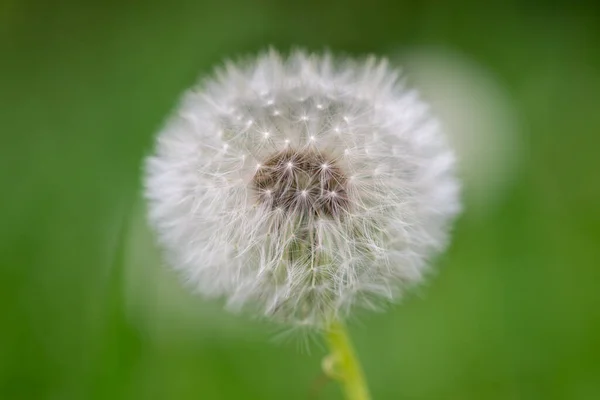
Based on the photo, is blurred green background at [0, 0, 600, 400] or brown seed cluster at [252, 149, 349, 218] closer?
brown seed cluster at [252, 149, 349, 218]

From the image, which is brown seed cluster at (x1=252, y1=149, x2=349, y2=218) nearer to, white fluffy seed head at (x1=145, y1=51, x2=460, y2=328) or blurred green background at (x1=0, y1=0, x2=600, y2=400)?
white fluffy seed head at (x1=145, y1=51, x2=460, y2=328)

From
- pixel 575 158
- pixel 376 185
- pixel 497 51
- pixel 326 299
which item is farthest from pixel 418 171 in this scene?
pixel 497 51

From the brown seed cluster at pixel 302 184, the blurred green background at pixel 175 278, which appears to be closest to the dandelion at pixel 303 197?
the brown seed cluster at pixel 302 184

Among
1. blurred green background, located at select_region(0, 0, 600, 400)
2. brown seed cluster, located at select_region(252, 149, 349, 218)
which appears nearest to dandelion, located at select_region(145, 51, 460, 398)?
brown seed cluster, located at select_region(252, 149, 349, 218)

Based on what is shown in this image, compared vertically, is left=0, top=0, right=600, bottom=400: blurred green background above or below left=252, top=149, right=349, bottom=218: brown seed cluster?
above

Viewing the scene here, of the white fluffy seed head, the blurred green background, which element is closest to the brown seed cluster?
the white fluffy seed head

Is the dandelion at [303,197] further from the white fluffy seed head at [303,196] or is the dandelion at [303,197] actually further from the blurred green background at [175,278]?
the blurred green background at [175,278]

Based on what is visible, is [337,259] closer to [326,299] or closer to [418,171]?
[326,299]
